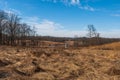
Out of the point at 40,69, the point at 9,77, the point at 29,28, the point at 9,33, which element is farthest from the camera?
the point at 29,28

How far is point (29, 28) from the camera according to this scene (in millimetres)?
87375

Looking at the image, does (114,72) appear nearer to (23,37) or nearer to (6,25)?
(6,25)

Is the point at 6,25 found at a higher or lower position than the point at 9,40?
higher

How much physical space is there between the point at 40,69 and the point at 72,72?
236 cm

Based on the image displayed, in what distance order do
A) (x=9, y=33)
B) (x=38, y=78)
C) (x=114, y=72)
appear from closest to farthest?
(x=38, y=78), (x=114, y=72), (x=9, y=33)

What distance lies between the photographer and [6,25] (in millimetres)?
68062

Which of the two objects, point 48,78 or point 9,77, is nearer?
point 9,77

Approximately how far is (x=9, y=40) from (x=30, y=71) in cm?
5345

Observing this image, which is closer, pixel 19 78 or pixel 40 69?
pixel 19 78

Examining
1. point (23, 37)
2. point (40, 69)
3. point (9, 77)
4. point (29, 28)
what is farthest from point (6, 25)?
point (9, 77)

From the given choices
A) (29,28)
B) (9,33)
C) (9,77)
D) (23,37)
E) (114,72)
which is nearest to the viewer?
(9,77)

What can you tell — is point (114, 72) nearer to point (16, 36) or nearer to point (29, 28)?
point (16, 36)

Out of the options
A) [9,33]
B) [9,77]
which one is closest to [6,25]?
[9,33]

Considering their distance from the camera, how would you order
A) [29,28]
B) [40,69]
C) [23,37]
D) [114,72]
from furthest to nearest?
[29,28], [23,37], [40,69], [114,72]
